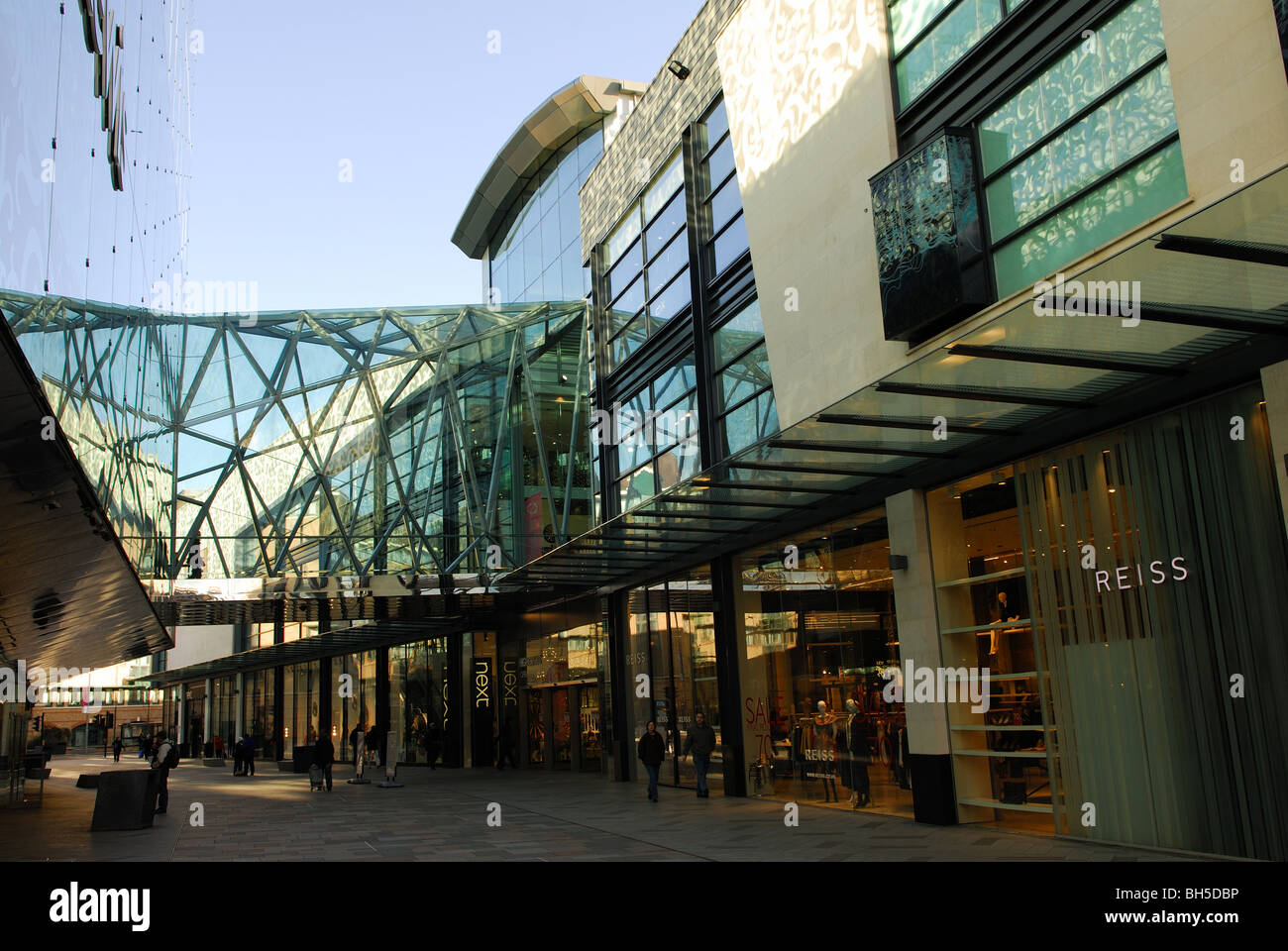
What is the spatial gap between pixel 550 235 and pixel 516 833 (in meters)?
20.8

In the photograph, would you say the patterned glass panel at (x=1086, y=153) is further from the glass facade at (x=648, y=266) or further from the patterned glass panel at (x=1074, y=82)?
the glass facade at (x=648, y=266)

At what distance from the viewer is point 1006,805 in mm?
13664

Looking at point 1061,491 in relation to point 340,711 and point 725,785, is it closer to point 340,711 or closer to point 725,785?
point 725,785

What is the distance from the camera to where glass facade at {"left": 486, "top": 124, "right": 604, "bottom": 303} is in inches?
1200

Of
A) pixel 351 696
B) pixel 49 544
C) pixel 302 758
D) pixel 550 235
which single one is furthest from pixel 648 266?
pixel 351 696

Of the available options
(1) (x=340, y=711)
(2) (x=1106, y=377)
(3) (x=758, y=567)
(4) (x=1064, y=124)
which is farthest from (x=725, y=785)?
(1) (x=340, y=711)

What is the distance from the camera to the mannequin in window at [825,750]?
679 inches

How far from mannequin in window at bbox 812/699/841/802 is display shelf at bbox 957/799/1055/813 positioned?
3232 millimetres

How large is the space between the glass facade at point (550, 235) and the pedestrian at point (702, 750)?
1311cm

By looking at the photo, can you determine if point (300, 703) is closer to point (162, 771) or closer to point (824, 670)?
point (162, 771)

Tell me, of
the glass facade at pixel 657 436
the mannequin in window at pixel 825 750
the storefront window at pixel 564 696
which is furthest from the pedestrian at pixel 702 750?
the storefront window at pixel 564 696

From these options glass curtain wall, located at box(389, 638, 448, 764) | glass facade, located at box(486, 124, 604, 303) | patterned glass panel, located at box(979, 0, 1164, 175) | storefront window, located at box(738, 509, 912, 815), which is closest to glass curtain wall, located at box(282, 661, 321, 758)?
glass curtain wall, located at box(389, 638, 448, 764)

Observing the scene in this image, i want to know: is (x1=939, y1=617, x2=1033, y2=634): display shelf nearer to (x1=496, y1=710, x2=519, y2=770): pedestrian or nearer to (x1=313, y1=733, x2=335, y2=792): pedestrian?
(x1=313, y1=733, x2=335, y2=792): pedestrian

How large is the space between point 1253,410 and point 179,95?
27175 millimetres
